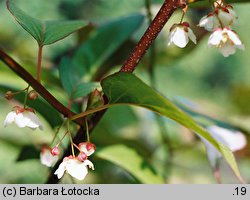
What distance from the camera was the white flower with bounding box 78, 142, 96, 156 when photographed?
688 millimetres

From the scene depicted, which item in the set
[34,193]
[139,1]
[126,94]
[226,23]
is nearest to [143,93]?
[126,94]

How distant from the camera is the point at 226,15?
747mm

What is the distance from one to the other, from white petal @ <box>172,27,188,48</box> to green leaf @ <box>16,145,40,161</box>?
1.19ft

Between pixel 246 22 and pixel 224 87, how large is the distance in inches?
10.4

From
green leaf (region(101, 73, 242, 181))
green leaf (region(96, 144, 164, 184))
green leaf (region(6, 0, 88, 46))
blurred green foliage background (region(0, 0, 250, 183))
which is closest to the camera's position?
green leaf (region(101, 73, 242, 181))

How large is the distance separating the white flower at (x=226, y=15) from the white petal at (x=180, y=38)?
0.16ft

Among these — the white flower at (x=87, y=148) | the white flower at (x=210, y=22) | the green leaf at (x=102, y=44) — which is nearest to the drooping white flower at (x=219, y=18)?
the white flower at (x=210, y=22)

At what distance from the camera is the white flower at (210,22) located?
750 mm

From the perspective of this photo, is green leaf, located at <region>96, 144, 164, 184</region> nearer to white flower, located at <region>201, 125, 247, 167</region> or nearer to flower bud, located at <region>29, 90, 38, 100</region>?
white flower, located at <region>201, 125, 247, 167</region>

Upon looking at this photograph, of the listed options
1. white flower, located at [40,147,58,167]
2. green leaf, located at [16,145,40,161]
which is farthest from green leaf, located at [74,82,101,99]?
green leaf, located at [16,145,40,161]

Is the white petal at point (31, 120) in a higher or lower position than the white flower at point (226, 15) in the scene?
lower

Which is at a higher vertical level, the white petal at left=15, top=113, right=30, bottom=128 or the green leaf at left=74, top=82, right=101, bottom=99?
the green leaf at left=74, top=82, right=101, bottom=99

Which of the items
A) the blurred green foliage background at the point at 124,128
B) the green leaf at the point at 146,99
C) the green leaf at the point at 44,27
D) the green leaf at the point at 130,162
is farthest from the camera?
the blurred green foliage background at the point at 124,128

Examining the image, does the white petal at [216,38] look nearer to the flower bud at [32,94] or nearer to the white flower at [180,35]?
the white flower at [180,35]
